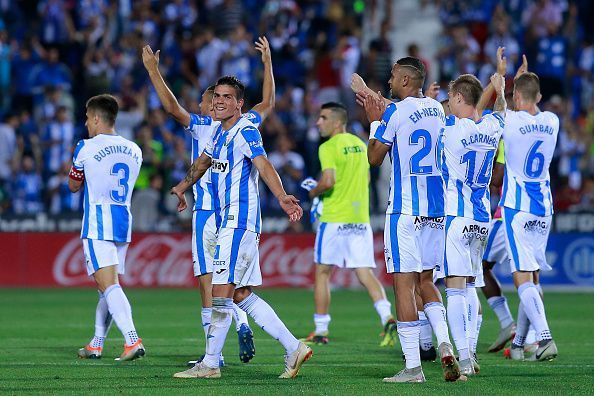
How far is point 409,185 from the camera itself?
10359mm

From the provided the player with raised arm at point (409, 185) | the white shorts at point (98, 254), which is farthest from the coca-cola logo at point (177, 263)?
the player with raised arm at point (409, 185)

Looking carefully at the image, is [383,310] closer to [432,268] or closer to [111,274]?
[111,274]

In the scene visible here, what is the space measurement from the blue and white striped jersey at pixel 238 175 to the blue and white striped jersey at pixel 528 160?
325 centimetres

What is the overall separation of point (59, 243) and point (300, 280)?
463 cm

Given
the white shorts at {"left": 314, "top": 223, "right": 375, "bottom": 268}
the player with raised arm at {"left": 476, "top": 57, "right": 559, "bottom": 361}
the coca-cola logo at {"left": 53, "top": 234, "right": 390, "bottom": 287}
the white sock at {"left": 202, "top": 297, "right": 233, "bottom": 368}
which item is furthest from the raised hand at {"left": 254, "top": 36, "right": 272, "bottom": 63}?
the coca-cola logo at {"left": 53, "top": 234, "right": 390, "bottom": 287}

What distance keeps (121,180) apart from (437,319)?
3876 millimetres

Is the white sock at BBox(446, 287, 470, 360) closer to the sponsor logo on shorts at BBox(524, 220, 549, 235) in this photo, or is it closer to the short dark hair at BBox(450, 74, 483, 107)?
the sponsor logo on shorts at BBox(524, 220, 549, 235)

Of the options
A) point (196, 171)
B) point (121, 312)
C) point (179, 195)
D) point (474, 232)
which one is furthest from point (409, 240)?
point (121, 312)

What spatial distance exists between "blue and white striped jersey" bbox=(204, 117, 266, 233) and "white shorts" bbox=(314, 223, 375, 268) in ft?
14.8

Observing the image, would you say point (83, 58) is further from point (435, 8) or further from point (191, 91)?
point (435, 8)

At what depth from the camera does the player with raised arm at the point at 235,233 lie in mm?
10305

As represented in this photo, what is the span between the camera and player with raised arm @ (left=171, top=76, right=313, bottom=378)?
33.8ft

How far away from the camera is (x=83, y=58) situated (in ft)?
89.2

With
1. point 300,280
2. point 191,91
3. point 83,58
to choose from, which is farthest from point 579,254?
point 83,58
